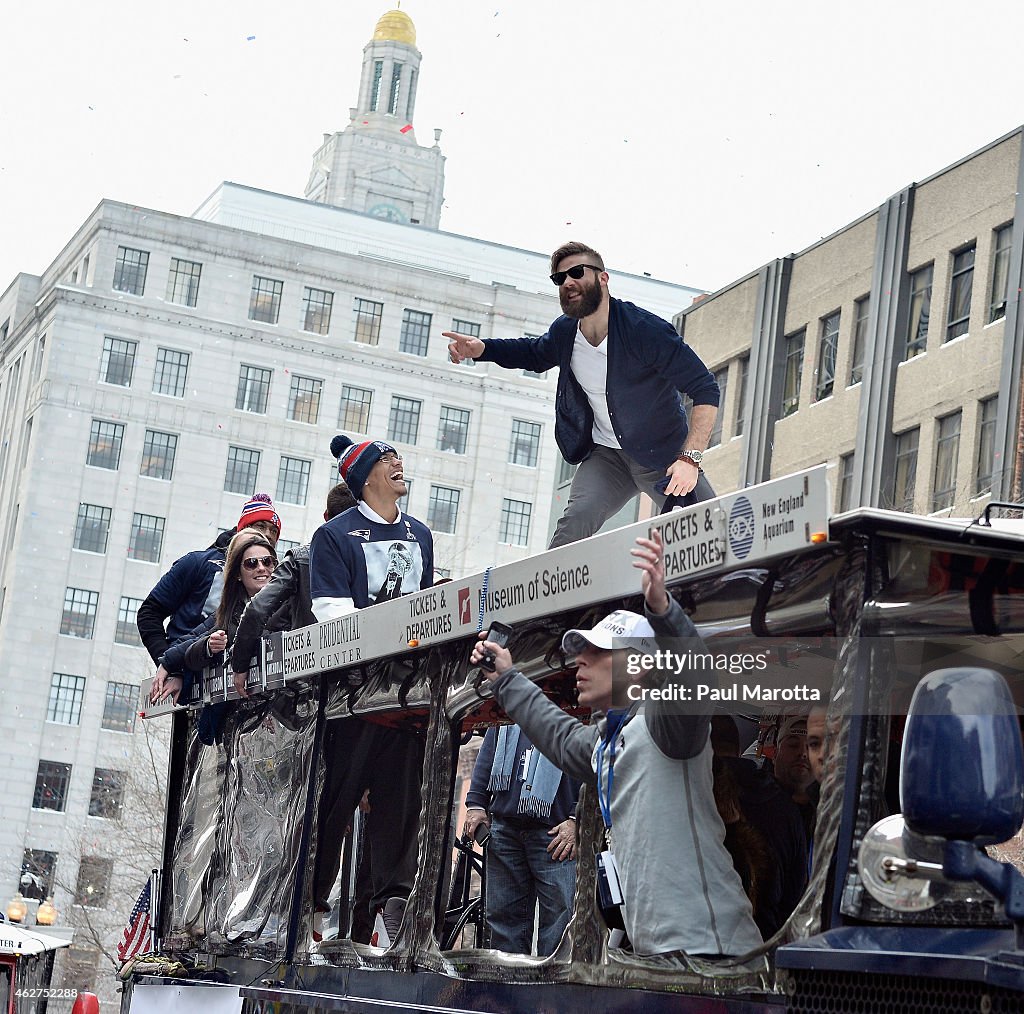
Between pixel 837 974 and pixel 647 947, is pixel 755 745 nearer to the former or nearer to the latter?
pixel 647 947

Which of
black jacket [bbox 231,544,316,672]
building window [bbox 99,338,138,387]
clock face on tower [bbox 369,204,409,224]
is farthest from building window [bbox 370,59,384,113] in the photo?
black jacket [bbox 231,544,316,672]

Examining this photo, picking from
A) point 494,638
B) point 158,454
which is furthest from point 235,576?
point 158,454

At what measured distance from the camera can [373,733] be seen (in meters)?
6.64

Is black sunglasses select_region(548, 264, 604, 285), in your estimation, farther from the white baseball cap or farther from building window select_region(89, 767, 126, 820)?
building window select_region(89, 767, 126, 820)

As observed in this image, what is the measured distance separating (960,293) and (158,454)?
142ft

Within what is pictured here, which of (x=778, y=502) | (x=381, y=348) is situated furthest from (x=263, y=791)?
(x=381, y=348)

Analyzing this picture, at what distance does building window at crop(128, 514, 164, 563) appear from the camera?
70250mm

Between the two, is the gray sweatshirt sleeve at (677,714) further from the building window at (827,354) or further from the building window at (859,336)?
the building window at (827,354)

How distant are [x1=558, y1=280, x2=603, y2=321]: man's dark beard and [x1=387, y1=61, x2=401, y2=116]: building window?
105249 millimetres

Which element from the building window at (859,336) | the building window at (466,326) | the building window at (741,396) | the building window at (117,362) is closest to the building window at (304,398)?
the building window at (466,326)

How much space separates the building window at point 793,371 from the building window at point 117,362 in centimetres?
3834

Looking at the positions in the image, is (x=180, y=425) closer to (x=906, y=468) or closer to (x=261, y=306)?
(x=261, y=306)

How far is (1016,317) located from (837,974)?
2970 centimetres

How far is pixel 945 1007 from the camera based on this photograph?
341 centimetres
